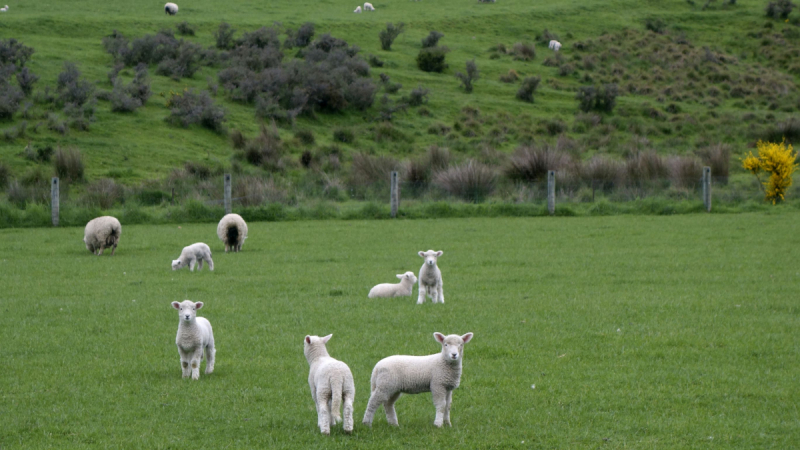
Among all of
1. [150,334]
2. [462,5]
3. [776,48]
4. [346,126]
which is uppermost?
[462,5]

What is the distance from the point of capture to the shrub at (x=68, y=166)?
33531 mm

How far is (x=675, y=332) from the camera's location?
10.7 meters

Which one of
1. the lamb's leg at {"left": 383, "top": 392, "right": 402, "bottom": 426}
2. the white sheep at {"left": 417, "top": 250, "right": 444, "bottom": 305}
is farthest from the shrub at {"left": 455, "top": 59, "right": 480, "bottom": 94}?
the lamb's leg at {"left": 383, "top": 392, "right": 402, "bottom": 426}

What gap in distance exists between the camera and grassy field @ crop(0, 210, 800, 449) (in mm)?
7082

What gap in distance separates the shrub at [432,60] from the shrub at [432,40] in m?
4.24

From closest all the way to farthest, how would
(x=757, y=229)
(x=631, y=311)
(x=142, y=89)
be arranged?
(x=631, y=311), (x=757, y=229), (x=142, y=89)

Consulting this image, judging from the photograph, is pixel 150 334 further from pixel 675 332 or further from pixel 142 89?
pixel 142 89

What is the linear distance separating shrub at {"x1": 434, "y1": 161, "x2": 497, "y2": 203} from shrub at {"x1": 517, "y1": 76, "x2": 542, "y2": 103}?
26.7m

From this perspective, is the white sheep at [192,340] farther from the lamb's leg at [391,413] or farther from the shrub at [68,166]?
the shrub at [68,166]

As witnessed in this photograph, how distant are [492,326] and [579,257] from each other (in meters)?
7.82

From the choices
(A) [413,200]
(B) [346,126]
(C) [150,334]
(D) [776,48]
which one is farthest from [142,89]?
(D) [776,48]

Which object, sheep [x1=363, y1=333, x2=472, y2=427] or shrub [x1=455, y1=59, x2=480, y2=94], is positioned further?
shrub [x1=455, y1=59, x2=480, y2=94]

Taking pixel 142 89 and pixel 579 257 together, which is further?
pixel 142 89

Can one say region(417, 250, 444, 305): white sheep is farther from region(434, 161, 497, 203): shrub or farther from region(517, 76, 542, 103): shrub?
region(517, 76, 542, 103): shrub
